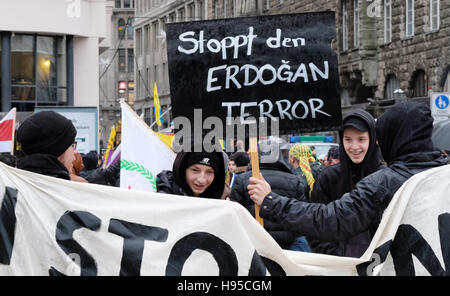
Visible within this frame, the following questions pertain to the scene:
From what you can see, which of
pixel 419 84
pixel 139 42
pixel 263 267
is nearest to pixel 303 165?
pixel 263 267

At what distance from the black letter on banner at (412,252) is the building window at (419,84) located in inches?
988

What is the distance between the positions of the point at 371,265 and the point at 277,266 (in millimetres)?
469

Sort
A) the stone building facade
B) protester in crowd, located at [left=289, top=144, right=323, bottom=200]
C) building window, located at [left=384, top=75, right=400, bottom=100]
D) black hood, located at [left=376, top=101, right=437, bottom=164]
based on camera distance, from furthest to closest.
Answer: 1. building window, located at [left=384, top=75, right=400, bottom=100]
2. the stone building facade
3. protester in crowd, located at [left=289, top=144, right=323, bottom=200]
4. black hood, located at [left=376, top=101, right=437, bottom=164]

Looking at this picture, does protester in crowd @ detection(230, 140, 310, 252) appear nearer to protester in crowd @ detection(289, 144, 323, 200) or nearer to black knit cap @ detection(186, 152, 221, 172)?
black knit cap @ detection(186, 152, 221, 172)

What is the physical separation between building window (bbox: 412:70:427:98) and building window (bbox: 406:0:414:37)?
1.58m

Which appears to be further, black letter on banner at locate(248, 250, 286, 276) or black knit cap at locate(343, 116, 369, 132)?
black knit cap at locate(343, 116, 369, 132)

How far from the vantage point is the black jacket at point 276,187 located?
242 inches

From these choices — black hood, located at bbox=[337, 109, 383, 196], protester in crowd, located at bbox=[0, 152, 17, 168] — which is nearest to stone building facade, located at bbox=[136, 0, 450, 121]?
protester in crowd, located at bbox=[0, 152, 17, 168]

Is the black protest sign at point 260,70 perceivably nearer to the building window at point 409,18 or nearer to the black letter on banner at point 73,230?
the black letter on banner at point 73,230

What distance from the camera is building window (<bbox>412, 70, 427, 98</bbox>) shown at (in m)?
28.6

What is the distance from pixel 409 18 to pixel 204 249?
2737 cm

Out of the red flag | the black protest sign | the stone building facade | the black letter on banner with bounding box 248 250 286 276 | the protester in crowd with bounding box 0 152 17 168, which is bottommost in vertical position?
the black letter on banner with bounding box 248 250 286 276

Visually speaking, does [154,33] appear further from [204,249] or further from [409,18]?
[204,249]
